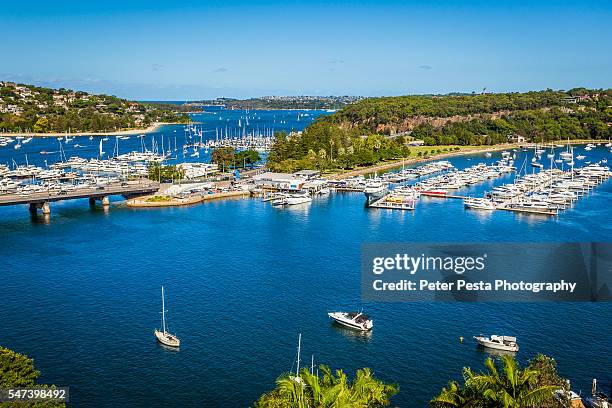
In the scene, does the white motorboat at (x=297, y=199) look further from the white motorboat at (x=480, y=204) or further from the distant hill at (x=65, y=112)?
the distant hill at (x=65, y=112)

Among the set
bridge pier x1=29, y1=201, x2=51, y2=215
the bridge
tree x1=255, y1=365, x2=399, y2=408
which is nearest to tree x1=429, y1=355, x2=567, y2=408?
tree x1=255, y1=365, x2=399, y2=408

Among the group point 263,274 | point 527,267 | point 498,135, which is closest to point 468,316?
point 527,267

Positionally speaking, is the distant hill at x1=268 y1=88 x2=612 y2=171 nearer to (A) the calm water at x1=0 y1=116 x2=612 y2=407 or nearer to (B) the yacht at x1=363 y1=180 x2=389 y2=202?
(B) the yacht at x1=363 y1=180 x2=389 y2=202

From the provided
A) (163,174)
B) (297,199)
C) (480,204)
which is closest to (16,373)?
(297,199)

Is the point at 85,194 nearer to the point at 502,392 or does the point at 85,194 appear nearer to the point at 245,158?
the point at 245,158

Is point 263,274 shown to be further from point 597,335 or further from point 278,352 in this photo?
point 597,335

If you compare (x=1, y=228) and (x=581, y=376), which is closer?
(x=581, y=376)
